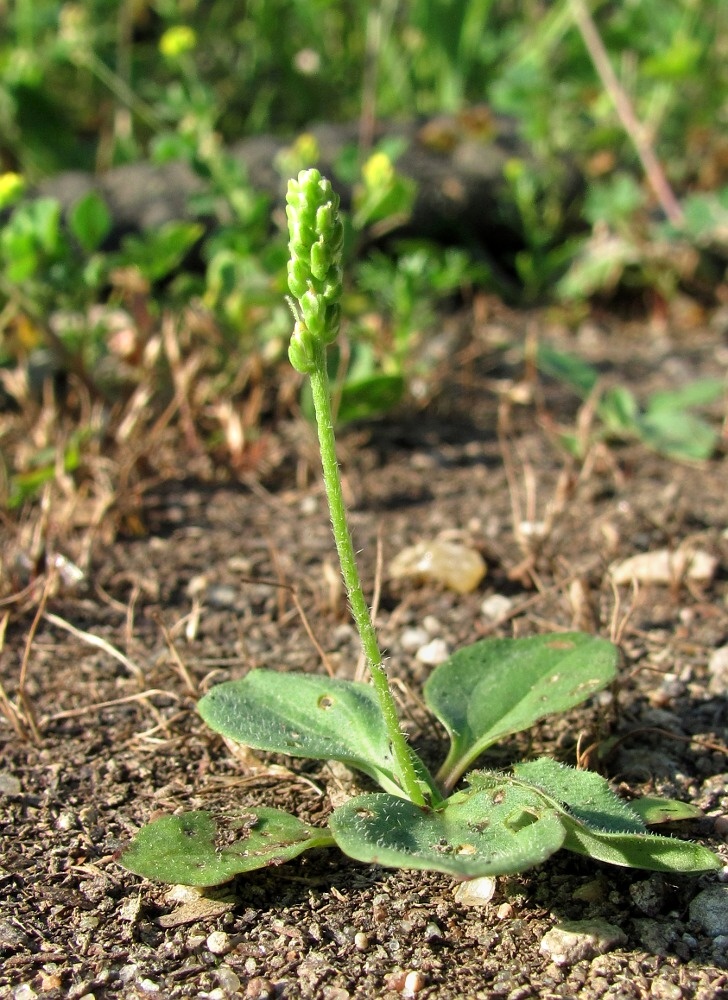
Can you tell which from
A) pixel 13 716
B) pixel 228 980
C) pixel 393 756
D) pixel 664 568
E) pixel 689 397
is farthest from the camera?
pixel 689 397

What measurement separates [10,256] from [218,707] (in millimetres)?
1709

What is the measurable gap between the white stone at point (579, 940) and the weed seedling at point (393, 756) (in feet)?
0.33

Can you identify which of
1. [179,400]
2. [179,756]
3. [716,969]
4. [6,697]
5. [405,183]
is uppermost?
[405,183]

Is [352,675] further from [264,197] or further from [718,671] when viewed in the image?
[264,197]

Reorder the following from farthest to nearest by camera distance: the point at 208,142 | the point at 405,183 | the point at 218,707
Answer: the point at 208,142, the point at 405,183, the point at 218,707

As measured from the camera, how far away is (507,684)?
1878 millimetres

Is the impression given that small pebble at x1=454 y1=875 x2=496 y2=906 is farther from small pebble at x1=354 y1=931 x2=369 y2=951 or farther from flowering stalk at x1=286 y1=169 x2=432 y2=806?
flowering stalk at x1=286 y1=169 x2=432 y2=806

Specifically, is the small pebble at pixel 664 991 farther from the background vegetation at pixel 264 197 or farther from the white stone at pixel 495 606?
the background vegetation at pixel 264 197

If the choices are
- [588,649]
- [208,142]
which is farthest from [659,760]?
[208,142]

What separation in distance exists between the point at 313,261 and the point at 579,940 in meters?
1.00

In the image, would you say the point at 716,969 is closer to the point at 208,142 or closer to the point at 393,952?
the point at 393,952

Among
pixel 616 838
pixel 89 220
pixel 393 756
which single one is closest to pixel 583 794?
pixel 616 838

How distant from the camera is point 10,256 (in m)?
2.96

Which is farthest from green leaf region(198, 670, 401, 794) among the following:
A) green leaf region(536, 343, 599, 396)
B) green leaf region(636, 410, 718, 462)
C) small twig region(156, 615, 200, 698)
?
green leaf region(536, 343, 599, 396)
